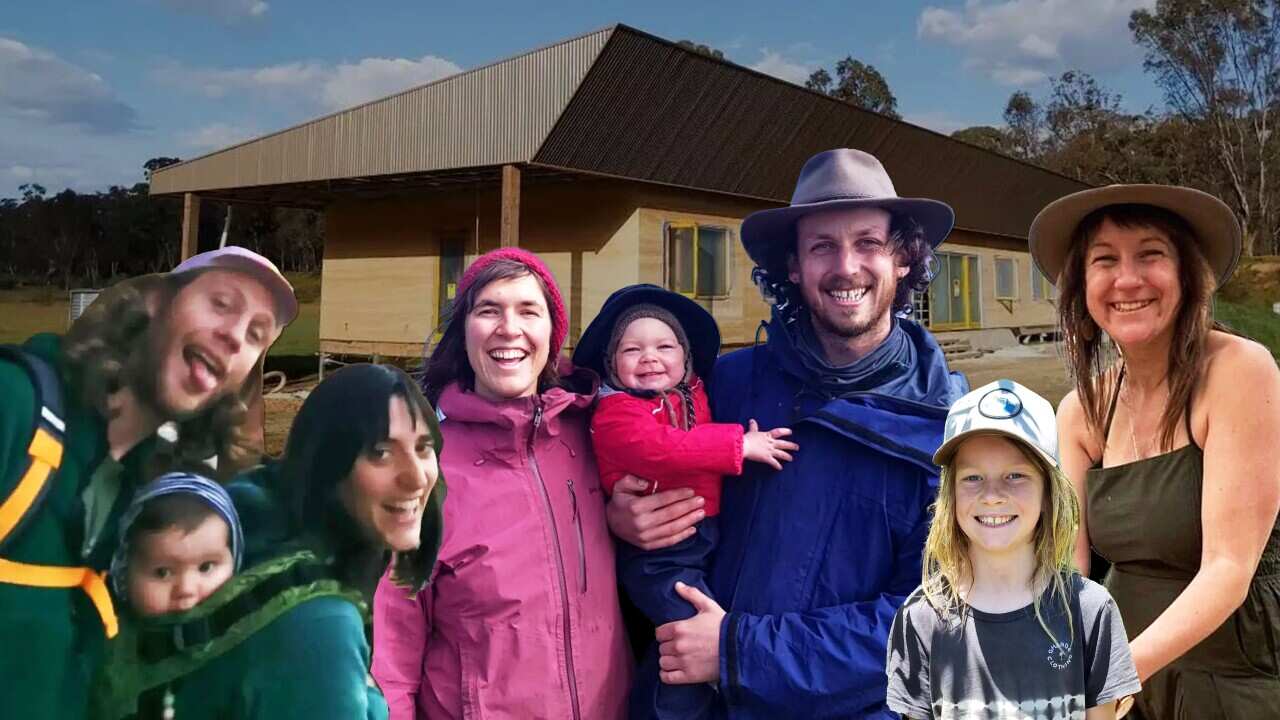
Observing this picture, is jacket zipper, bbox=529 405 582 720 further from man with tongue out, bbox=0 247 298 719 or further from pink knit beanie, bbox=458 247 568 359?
man with tongue out, bbox=0 247 298 719

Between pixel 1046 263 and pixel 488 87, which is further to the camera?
pixel 488 87

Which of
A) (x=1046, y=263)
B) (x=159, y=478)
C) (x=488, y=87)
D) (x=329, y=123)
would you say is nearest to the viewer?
(x=159, y=478)

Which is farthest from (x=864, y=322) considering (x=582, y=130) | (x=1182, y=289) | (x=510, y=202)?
(x=582, y=130)

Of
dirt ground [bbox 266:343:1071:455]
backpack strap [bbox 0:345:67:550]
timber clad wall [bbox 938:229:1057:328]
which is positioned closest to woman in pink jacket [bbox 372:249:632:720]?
backpack strap [bbox 0:345:67:550]

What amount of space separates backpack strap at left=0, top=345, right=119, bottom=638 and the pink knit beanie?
0.92 meters

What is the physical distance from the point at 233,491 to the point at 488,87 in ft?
38.8

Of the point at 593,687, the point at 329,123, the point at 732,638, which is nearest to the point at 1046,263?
the point at 732,638

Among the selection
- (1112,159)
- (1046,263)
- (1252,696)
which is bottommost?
(1252,696)

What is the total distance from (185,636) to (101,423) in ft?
1.25

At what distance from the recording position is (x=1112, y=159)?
51.9 metres

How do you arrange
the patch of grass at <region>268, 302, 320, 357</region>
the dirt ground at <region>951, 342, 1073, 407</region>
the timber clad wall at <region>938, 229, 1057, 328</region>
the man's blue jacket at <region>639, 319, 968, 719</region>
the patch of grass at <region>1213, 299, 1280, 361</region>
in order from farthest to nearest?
the timber clad wall at <region>938, 229, 1057, 328</region>
the patch of grass at <region>268, 302, 320, 357</region>
the dirt ground at <region>951, 342, 1073, 407</region>
the patch of grass at <region>1213, 299, 1280, 361</region>
the man's blue jacket at <region>639, 319, 968, 719</region>

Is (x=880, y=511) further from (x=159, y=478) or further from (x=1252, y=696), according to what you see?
(x=159, y=478)

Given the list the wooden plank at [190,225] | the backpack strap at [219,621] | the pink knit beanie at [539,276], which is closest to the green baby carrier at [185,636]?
the backpack strap at [219,621]

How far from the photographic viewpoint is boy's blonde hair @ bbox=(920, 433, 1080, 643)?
1521 mm
